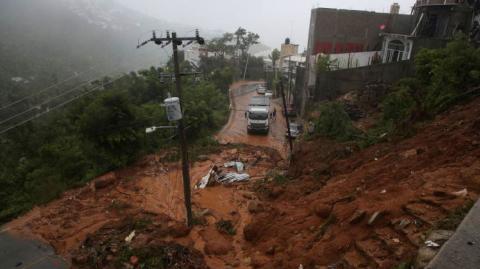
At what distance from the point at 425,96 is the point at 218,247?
42.0ft

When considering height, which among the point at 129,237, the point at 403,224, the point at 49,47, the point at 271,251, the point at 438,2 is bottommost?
the point at 129,237

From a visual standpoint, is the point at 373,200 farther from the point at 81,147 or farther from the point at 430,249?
the point at 81,147

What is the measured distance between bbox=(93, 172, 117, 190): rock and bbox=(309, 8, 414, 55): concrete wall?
21644mm

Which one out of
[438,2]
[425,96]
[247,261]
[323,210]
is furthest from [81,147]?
[438,2]

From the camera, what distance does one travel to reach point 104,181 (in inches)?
625

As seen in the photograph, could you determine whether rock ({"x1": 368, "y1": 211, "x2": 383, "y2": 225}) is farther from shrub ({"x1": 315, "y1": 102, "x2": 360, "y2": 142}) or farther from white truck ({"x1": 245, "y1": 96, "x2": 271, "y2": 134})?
white truck ({"x1": 245, "y1": 96, "x2": 271, "y2": 134})

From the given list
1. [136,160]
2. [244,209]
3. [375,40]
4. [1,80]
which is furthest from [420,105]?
[1,80]

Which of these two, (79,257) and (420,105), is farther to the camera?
(420,105)

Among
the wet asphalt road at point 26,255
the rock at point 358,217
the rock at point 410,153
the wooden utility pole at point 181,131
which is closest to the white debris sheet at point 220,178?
the wooden utility pole at point 181,131

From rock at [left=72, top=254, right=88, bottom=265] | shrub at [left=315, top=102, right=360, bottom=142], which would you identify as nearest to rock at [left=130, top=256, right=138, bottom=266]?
rock at [left=72, top=254, right=88, bottom=265]

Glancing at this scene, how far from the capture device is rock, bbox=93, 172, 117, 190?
15.7m

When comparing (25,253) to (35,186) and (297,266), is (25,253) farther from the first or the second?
(297,266)

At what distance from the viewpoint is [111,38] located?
112375 millimetres

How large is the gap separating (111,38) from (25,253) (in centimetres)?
11656
